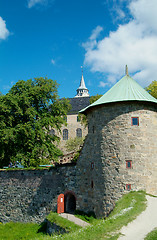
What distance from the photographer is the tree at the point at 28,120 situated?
24250mm

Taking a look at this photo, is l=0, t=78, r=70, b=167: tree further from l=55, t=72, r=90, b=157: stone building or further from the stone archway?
l=55, t=72, r=90, b=157: stone building

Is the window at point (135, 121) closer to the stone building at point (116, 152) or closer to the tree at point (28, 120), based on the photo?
the stone building at point (116, 152)

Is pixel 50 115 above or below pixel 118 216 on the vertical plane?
above

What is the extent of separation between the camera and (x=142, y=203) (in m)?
12.9

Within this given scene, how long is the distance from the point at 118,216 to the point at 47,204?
10202 millimetres

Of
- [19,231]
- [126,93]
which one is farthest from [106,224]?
[19,231]

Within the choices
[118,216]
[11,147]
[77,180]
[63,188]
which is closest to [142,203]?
[118,216]

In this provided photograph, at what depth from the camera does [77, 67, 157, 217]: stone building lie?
15.4 m

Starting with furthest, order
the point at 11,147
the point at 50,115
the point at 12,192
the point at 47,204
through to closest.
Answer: the point at 50,115 < the point at 11,147 < the point at 12,192 < the point at 47,204

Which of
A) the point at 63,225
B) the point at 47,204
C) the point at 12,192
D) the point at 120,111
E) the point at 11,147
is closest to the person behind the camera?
the point at 63,225

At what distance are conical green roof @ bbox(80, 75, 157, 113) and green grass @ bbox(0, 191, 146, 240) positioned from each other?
5.68 m

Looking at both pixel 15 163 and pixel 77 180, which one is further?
pixel 15 163

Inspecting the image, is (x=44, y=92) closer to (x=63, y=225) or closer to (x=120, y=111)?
(x=120, y=111)

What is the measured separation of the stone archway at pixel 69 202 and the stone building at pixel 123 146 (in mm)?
2936
